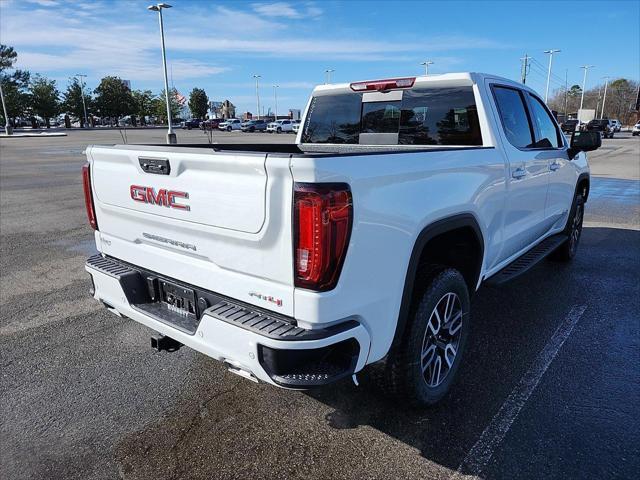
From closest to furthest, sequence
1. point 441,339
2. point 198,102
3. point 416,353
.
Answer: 1. point 416,353
2. point 441,339
3. point 198,102

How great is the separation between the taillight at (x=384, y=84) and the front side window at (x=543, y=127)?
1341mm

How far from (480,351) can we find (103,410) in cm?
271

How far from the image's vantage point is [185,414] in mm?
2990

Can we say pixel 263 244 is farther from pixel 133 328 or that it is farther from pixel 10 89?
pixel 10 89

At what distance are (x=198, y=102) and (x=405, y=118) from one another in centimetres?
9461

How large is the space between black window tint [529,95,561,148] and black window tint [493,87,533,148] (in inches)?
8.9

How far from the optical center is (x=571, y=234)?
19.5 ft

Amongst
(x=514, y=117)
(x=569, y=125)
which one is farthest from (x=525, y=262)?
(x=569, y=125)

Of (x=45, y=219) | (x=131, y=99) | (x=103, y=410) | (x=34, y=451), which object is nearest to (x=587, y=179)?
(x=103, y=410)

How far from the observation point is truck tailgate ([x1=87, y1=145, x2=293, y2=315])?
2131 mm

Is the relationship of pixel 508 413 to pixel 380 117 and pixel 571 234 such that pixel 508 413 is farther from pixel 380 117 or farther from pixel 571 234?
pixel 571 234

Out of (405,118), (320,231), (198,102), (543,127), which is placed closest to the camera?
(320,231)

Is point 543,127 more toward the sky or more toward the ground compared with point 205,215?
more toward the sky

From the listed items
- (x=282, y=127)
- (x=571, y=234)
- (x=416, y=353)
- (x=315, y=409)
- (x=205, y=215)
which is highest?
(x=205, y=215)
